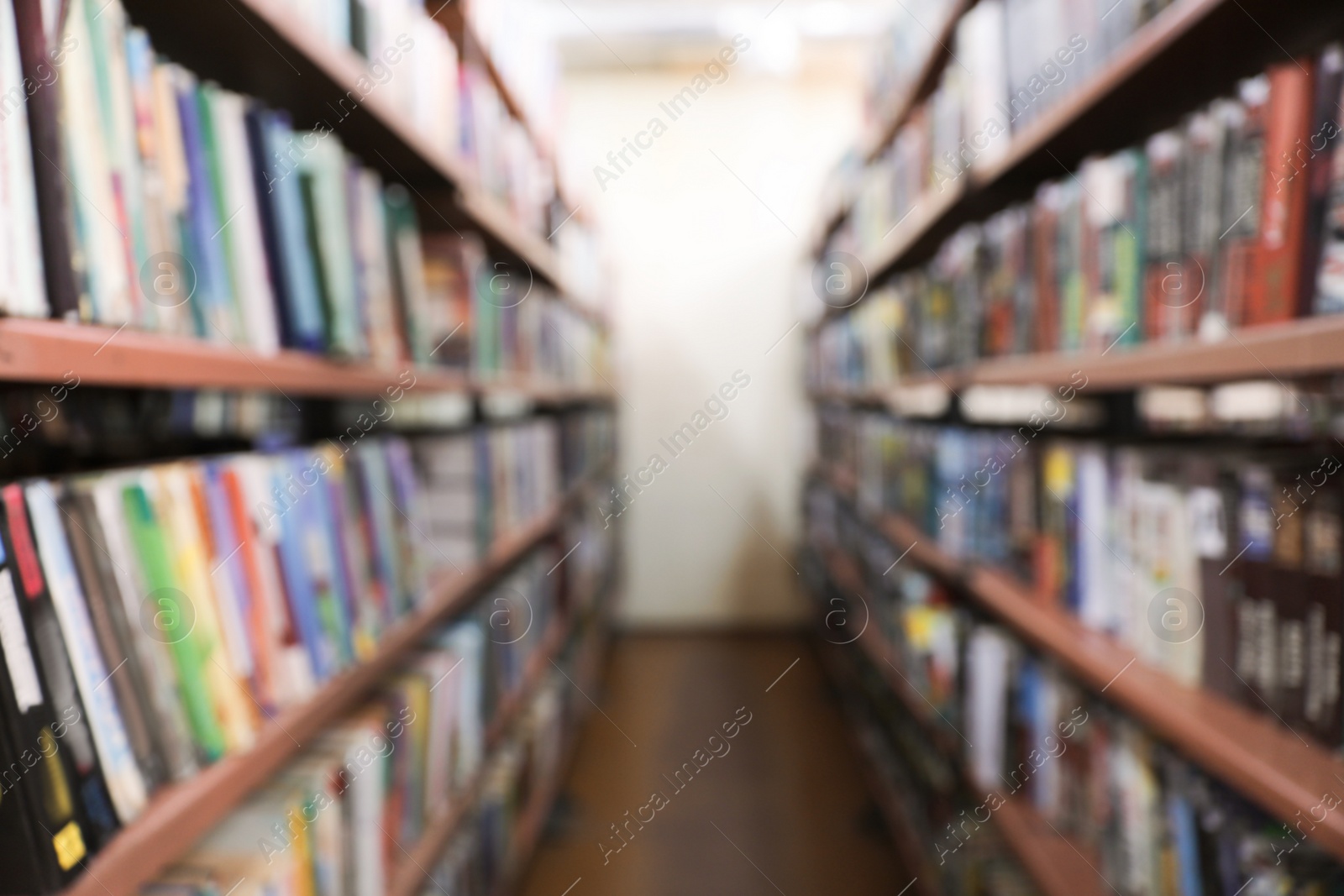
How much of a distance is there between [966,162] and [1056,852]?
3.92 ft

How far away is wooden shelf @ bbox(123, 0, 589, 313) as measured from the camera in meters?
0.89

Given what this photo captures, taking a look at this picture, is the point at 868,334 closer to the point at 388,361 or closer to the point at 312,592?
the point at 388,361

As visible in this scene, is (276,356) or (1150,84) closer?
(276,356)

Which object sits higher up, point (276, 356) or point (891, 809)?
point (276, 356)

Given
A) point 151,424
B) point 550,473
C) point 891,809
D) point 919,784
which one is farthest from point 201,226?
point 891,809

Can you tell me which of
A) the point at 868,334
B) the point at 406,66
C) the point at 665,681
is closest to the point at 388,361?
the point at 406,66

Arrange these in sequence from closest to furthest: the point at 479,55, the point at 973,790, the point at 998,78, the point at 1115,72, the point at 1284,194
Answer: the point at 1284,194 < the point at 1115,72 < the point at 998,78 < the point at 973,790 < the point at 479,55

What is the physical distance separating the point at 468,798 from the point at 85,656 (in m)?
1.07

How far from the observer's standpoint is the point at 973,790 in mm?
1641

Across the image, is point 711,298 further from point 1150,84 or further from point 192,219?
point 192,219

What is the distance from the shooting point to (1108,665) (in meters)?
1.00

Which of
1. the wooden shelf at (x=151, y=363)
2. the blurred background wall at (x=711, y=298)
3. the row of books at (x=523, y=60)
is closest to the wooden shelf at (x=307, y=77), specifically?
the wooden shelf at (x=151, y=363)

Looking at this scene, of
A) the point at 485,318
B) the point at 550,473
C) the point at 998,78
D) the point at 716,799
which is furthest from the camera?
the point at 716,799

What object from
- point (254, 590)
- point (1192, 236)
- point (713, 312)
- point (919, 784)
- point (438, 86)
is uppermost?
point (438, 86)
